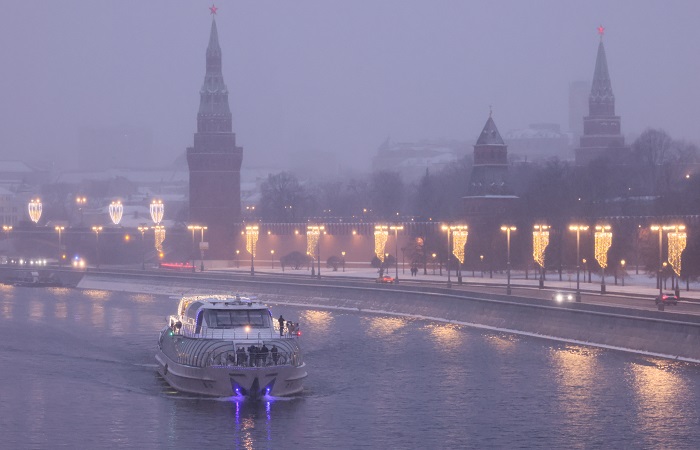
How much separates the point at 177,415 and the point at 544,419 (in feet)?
35.6

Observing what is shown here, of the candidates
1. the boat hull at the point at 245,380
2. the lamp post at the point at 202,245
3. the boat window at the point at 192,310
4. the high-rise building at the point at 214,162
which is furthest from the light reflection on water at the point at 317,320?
the high-rise building at the point at 214,162

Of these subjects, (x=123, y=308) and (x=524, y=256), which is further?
(x=524, y=256)

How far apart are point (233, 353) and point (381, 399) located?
199 inches

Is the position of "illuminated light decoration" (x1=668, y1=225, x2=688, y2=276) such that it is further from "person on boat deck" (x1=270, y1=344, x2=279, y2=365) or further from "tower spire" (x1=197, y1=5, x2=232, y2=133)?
"tower spire" (x1=197, y1=5, x2=232, y2=133)

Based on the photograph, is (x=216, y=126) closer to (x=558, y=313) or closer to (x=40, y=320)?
(x=40, y=320)

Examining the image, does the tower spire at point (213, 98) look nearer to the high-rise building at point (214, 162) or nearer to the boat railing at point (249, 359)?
the high-rise building at point (214, 162)

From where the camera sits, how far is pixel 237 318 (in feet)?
156

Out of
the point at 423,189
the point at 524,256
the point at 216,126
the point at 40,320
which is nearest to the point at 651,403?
the point at 40,320

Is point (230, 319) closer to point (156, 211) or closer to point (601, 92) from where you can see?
point (156, 211)

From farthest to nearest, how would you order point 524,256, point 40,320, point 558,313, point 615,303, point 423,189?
point 423,189 < point 524,256 < point 40,320 < point 615,303 < point 558,313

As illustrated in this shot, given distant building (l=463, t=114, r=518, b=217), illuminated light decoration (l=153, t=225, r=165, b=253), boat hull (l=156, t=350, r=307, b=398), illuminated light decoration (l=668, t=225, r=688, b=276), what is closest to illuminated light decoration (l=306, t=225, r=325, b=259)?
distant building (l=463, t=114, r=518, b=217)

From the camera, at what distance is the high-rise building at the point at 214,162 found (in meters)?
128

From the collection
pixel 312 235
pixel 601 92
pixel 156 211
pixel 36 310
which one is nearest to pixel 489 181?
pixel 312 235

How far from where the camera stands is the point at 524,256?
96812 millimetres
